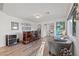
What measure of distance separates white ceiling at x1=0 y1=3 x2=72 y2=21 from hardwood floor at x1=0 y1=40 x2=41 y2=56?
20.2 inches

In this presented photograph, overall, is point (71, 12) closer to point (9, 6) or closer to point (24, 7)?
point (24, 7)

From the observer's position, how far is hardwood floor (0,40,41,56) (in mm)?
1907

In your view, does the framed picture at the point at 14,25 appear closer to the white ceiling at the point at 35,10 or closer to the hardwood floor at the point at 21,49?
the white ceiling at the point at 35,10

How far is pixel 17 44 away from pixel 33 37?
36cm

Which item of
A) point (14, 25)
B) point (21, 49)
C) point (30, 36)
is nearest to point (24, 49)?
point (21, 49)

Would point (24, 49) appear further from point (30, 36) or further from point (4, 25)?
point (4, 25)

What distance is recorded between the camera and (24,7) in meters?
1.98

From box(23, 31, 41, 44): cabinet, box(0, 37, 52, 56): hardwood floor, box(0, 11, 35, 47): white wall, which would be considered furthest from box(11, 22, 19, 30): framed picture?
box(0, 37, 52, 56): hardwood floor

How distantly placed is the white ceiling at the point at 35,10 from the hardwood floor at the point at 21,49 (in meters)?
0.51

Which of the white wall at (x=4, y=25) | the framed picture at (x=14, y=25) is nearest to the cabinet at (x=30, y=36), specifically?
the framed picture at (x=14, y=25)

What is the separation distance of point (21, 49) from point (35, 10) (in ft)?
2.56

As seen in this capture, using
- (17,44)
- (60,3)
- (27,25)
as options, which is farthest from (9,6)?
(60,3)

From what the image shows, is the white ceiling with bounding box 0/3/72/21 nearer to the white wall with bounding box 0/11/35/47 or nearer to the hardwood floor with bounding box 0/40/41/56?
the white wall with bounding box 0/11/35/47

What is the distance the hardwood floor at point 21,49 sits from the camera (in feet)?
6.26
